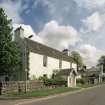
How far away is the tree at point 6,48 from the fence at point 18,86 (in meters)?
3.74

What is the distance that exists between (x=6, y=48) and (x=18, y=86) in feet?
Result: 19.7

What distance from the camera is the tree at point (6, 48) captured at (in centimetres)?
3766

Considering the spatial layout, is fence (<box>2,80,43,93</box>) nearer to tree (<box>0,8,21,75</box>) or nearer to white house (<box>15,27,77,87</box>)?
tree (<box>0,8,21,75</box>)

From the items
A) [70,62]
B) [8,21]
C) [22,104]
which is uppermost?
[8,21]

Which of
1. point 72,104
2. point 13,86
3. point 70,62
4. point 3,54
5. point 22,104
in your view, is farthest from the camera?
point 70,62

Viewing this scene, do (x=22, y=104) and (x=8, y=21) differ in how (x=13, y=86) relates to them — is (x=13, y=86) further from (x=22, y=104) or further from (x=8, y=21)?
(x=22, y=104)

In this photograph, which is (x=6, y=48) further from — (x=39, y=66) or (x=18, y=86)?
(x=39, y=66)

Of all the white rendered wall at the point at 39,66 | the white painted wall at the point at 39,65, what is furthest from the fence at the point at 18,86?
the white rendered wall at the point at 39,66

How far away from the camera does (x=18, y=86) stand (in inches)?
1405

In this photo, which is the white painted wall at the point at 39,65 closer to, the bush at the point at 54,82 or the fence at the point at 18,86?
the bush at the point at 54,82

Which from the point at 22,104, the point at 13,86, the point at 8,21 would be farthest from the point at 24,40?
the point at 22,104

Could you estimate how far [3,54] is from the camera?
3759 centimetres

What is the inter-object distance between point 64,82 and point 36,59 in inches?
268

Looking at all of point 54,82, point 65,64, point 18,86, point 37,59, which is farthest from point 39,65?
point 18,86
